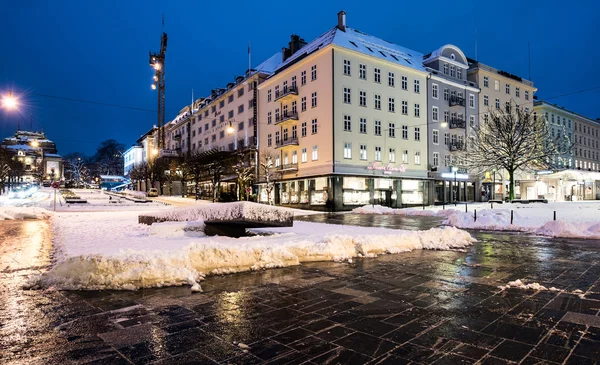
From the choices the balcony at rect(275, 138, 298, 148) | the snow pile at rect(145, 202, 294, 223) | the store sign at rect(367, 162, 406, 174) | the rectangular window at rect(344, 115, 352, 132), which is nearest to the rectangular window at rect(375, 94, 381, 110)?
the rectangular window at rect(344, 115, 352, 132)

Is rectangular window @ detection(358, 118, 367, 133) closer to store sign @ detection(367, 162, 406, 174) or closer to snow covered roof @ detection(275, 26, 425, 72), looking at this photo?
store sign @ detection(367, 162, 406, 174)

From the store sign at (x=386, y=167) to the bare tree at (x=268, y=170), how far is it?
456 inches

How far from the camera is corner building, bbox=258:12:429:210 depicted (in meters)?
38.3

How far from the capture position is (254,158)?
51.4m

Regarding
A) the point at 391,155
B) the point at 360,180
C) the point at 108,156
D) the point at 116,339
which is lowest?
the point at 116,339

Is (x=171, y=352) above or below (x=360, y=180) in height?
below

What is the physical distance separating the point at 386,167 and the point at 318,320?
37973 mm

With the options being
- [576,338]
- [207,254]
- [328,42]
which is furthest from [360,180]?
[576,338]

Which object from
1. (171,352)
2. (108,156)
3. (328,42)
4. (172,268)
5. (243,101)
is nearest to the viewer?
(171,352)

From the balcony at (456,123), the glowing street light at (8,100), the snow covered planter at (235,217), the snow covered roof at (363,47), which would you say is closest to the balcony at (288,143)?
the snow covered roof at (363,47)

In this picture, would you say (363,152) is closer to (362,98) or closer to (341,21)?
(362,98)

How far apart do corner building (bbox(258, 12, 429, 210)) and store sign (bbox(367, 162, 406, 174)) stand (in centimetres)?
12

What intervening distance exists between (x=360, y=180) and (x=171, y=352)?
3709 cm

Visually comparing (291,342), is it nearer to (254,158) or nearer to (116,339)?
(116,339)
